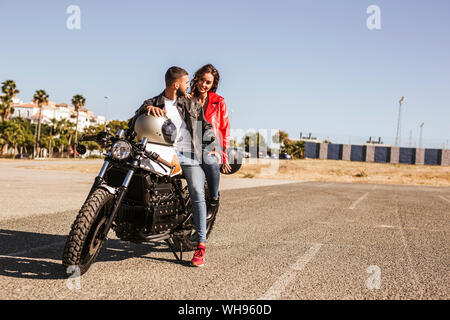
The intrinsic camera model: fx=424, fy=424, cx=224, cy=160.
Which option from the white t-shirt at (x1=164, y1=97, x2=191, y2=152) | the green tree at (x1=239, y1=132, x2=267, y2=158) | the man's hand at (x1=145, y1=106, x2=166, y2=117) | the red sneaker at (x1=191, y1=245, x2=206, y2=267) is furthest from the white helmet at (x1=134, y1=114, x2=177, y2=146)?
the green tree at (x1=239, y1=132, x2=267, y2=158)

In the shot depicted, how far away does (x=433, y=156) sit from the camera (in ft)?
207

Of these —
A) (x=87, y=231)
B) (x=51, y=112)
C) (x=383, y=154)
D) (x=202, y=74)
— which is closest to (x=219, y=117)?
(x=202, y=74)

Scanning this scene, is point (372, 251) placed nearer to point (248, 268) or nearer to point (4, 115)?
point (248, 268)

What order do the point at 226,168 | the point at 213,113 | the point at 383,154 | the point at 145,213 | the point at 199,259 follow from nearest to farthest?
the point at 145,213, the point at 199,259, the point at 213,113, the point at 226,168, the point at 383,154

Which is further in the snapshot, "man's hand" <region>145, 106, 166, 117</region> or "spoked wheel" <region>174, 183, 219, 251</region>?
"spoked wheel" <region>174, 183, 219, 251</region>

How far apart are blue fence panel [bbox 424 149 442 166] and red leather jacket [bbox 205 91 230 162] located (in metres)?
65.5

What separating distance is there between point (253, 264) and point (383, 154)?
65.7m

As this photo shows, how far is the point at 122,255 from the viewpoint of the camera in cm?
491

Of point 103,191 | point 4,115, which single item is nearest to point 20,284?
point 103,191

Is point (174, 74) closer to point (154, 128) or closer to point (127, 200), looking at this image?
point (154, 128)

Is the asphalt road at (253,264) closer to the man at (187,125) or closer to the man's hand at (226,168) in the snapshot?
the man at (187,125)

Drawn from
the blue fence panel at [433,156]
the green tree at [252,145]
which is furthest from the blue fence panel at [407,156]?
the green tree at [252,145]

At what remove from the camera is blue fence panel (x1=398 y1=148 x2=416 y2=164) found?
63.3 metres

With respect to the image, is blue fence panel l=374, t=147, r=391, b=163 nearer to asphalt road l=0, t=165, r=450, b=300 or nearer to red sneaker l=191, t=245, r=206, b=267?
asphalt road l=0, t=165, r=450, b=300
